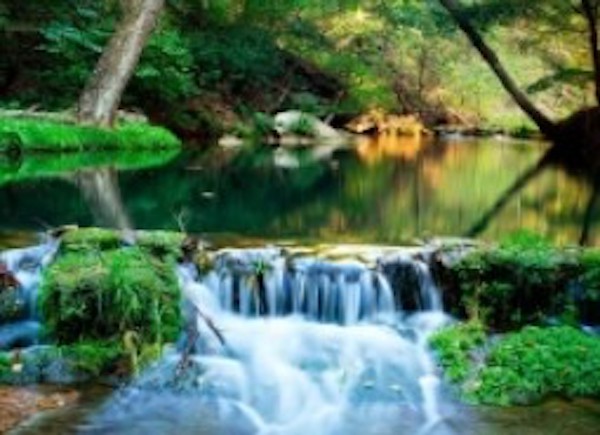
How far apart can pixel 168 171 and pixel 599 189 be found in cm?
731

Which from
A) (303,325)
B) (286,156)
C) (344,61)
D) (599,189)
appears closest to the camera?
(303,325)

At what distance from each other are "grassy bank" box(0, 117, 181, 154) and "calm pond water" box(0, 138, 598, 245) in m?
0.77

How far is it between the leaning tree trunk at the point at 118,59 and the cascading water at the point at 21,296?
40.0 ft

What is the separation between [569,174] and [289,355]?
43.3 feet

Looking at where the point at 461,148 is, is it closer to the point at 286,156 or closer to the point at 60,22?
the point at 286,156

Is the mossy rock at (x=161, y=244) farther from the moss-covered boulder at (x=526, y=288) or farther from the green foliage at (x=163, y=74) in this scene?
the green foliage at (x=163, y=74)

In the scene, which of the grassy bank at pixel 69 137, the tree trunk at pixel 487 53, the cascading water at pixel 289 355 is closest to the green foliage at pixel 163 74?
the grassy bank at pixel 69 137

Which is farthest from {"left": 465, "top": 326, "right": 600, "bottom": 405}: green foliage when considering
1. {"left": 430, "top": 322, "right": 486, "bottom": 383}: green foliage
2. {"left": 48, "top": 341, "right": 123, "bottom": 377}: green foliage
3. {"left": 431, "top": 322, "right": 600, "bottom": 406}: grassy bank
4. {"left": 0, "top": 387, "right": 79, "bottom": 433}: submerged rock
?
{"left": 0, "top": 387, "right": 79, "bottom": 433}: submerged rock

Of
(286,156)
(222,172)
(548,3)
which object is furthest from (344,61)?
(222,172)

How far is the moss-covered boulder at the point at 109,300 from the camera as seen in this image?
7.18m

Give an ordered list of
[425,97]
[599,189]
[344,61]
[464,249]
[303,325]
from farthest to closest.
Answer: [425,97], [344,61], [599,189], [464,249], [303,325]

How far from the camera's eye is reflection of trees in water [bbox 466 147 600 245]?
12008mm

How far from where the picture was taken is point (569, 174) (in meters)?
19.4

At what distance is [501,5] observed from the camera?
23.9 metres
